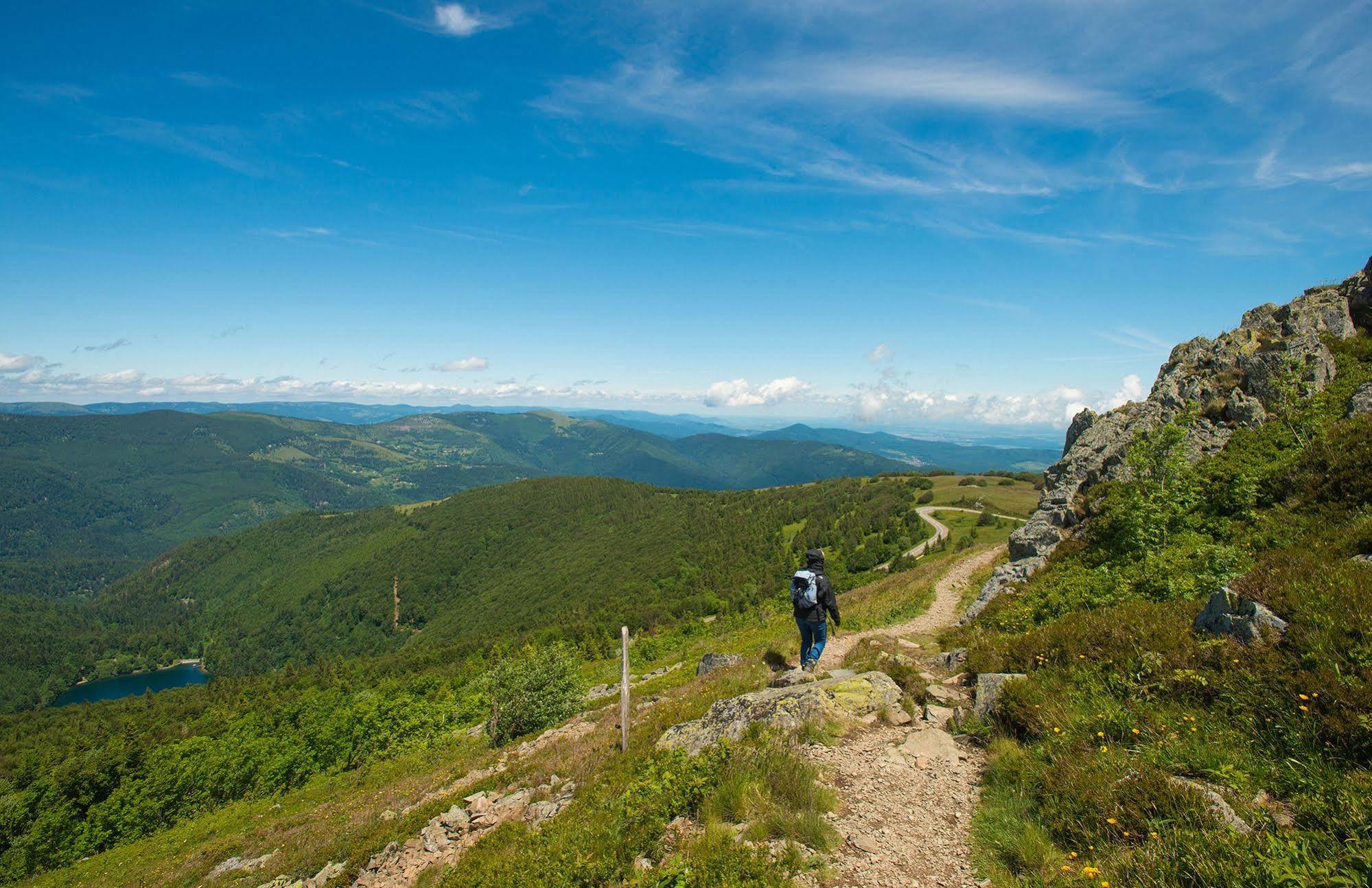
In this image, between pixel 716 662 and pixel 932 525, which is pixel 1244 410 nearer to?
pixel 716 662

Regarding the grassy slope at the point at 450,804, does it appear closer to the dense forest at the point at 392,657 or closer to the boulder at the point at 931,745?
the boulder at the point at 931,745

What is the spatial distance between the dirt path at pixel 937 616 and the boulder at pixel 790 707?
4.09 m

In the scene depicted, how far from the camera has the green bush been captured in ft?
78.4

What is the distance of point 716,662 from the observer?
73.8 feet

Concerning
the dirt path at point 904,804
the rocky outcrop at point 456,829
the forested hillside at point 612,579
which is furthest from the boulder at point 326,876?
the forested hillside at point 612,579

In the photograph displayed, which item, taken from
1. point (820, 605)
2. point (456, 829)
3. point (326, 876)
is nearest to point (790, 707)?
point (820, 605)

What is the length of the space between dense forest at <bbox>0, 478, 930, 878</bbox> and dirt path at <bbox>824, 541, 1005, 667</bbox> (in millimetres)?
21265

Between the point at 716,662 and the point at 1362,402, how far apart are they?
23.2 meters

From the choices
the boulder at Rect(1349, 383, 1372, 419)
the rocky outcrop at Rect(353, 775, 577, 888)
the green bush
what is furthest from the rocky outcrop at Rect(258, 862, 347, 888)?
the boulder at Rect(1349, 383, 1372, 419)

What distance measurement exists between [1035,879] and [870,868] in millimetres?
1717

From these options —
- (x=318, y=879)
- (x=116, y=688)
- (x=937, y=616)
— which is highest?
(x=937, y=616)

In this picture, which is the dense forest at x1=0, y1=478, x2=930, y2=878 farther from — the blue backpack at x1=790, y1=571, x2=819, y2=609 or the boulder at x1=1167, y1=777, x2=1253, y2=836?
the boulder at x1=1167, y1=777, x2=1253, y2=836

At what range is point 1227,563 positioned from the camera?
1122 centimetres

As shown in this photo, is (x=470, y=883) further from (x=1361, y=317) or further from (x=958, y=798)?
(x=1361, y=317)
